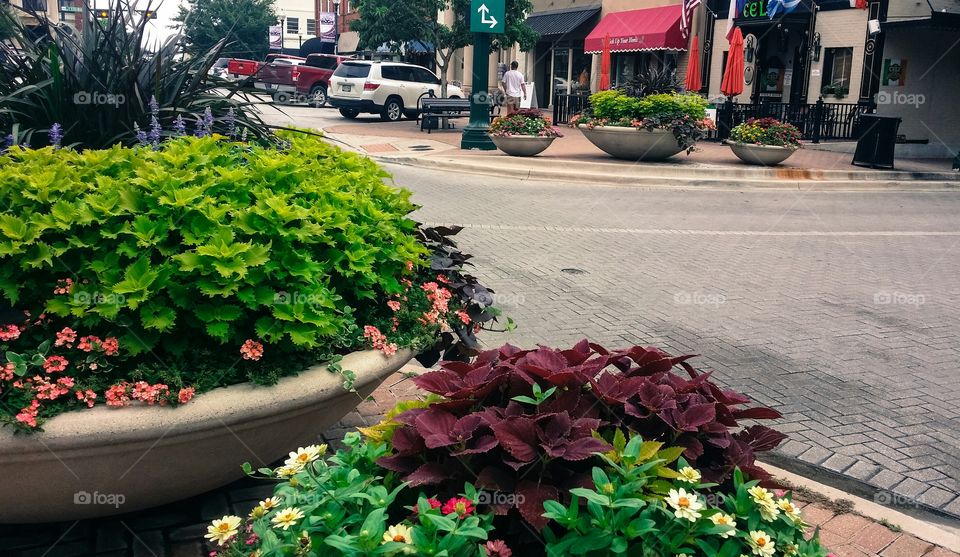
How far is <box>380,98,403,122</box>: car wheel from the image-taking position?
28984 millimetres

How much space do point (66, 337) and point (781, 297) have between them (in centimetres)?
658

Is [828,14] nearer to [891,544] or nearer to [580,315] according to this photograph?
[580,315]

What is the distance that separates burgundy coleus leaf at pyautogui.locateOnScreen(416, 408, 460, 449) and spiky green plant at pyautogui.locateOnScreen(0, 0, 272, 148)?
2962 mm

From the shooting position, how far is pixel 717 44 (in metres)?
28.3

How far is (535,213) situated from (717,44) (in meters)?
18.8

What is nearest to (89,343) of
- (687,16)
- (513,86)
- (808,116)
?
(808,116)

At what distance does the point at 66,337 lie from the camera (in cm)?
284

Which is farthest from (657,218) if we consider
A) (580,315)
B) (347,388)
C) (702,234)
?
(347,388)

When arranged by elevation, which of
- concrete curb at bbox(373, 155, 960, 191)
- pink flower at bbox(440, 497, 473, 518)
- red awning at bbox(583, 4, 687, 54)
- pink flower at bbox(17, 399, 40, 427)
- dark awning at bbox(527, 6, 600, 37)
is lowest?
concrete curb at bbox(373, 155, 960, 191)

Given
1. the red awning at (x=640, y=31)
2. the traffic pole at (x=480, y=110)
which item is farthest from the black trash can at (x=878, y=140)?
the red awning at (x=640, y=31)

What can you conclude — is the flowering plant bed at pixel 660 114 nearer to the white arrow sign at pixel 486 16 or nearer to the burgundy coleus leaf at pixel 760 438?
the white arrow sign at pixel 486 16

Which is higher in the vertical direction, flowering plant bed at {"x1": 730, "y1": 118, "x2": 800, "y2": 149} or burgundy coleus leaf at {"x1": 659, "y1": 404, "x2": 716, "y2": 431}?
flowering plant bed at {"x1": 730, "y1": 118, "x2": 800, "y2": 149}

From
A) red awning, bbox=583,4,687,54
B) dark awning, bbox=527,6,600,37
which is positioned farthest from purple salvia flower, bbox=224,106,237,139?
dark awning, bbox=527,6,600,37

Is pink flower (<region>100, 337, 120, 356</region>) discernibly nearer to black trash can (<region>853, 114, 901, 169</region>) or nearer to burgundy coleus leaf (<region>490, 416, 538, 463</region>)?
burgundy coleus leaf (<region>490, 416, 538, 463</region>)
